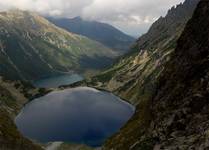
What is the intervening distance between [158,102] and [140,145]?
13.7 meters

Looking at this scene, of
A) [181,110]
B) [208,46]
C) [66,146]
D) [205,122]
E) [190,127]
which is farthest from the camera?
[66,146]

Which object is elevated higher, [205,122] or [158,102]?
[158,102]

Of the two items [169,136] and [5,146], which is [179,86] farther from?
[5,146]

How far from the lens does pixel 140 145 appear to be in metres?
82.1

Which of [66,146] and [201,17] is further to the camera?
[66,146]

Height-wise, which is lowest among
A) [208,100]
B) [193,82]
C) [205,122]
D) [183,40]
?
[205,122]

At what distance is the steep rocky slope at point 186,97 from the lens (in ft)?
204

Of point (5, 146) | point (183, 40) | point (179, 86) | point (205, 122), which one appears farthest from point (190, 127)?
point (5, 146)

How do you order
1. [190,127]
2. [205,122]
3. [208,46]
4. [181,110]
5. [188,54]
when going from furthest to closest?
[188,54] → [208,46] → [181,110] → [190,127] → [205,122]

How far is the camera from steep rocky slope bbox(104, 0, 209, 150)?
204 ft

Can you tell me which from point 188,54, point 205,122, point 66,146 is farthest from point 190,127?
point 66,146

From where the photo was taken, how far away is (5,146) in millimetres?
95938

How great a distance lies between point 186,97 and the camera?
73.2 m

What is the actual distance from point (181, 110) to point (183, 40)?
97.7 feet
